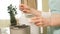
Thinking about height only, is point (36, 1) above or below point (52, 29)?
above

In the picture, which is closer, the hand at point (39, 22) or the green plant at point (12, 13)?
the hand at point (39, 22)

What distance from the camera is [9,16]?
150 centimetres

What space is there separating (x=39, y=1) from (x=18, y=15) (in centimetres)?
27

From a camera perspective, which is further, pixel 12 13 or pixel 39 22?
pixel 12 13

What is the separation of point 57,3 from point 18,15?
0.63 meters

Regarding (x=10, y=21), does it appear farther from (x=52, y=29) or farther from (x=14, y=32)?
(x=52, y=29)

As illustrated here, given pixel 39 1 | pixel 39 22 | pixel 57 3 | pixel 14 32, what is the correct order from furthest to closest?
Answer: pixel 39 1
pixel 14 32
pixel 57 3
pixel 39 22

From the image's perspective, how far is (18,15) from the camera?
4.87 ft


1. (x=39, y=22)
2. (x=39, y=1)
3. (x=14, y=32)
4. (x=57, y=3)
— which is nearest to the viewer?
(x=39, y=22)

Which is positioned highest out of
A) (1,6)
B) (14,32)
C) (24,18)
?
(1,6)

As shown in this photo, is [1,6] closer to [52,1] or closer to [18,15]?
[18,15]

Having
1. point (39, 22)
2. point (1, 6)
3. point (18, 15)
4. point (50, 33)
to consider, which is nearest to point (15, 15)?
point (18, 15)

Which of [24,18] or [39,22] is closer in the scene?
[39,22]

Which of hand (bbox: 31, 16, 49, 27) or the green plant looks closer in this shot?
hand (bbox: 31, 16, 49, 27)
